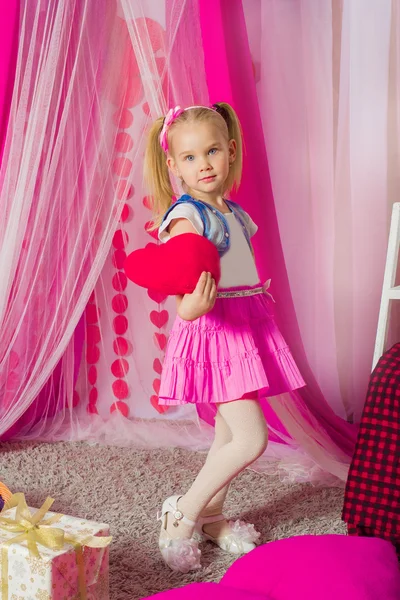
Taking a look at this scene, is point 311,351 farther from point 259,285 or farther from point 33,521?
point 33,521

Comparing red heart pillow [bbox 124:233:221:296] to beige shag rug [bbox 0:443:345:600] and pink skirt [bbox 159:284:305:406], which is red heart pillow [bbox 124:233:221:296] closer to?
pink skirt [bbox 159:284:305:406]

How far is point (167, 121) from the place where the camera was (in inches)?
62.6

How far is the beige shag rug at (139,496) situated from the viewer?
1.54 metres

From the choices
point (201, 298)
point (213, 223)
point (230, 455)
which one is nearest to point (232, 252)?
point (213, 223)

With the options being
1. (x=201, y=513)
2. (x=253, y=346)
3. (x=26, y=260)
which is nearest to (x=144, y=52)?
(x=26, y=260)

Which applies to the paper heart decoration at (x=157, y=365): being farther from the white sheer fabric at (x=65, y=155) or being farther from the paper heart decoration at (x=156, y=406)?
the white sheer fabric at (x=65, y=155)

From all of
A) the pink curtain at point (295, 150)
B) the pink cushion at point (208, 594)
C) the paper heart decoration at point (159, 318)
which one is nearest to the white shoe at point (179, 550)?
the pink cushion at point (208, 594)

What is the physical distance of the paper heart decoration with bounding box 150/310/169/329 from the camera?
7.85ft

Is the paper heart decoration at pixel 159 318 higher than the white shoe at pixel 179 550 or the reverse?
higher

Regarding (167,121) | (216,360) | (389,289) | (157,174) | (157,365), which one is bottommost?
(157,365)

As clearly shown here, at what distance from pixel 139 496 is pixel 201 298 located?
72cm

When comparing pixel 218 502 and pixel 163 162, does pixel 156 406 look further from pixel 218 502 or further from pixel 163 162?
pixel 163 162

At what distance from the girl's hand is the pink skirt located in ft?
0.34

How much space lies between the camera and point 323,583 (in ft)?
3.62
